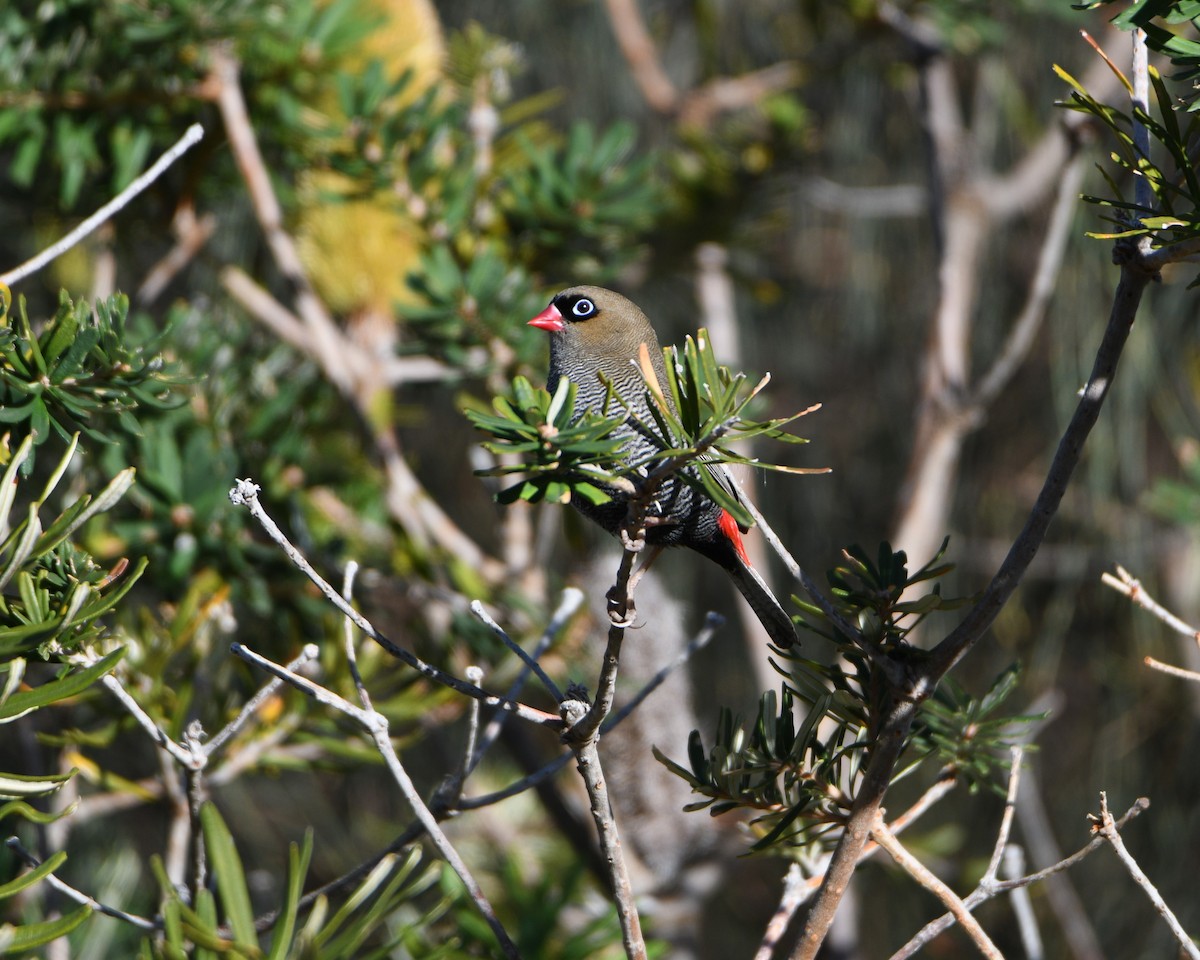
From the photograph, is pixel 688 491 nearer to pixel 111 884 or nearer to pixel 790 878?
pixel 790 878

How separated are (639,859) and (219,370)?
787mm

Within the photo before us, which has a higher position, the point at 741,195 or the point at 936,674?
the point at 741,195

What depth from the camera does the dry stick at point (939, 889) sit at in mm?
650

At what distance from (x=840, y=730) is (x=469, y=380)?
723 mm

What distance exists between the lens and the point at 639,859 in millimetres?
1505

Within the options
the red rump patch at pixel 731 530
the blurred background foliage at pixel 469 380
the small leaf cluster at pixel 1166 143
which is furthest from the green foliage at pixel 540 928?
the small leaf cluster at pixel 1166 143

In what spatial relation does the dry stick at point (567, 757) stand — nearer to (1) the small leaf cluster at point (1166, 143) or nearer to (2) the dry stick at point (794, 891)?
(2) the dry stick at point (794, 891)

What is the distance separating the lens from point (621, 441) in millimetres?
614

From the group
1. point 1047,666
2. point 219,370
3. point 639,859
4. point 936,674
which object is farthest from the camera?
point 1047,666

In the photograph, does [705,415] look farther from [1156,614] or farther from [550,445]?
[1156,614]

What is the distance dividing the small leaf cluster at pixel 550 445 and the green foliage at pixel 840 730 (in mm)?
142

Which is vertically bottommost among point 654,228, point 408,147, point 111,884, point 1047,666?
point 1047,666

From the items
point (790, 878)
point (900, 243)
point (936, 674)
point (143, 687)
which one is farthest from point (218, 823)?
point (900, 243)

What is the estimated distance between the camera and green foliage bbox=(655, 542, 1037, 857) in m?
0.67
